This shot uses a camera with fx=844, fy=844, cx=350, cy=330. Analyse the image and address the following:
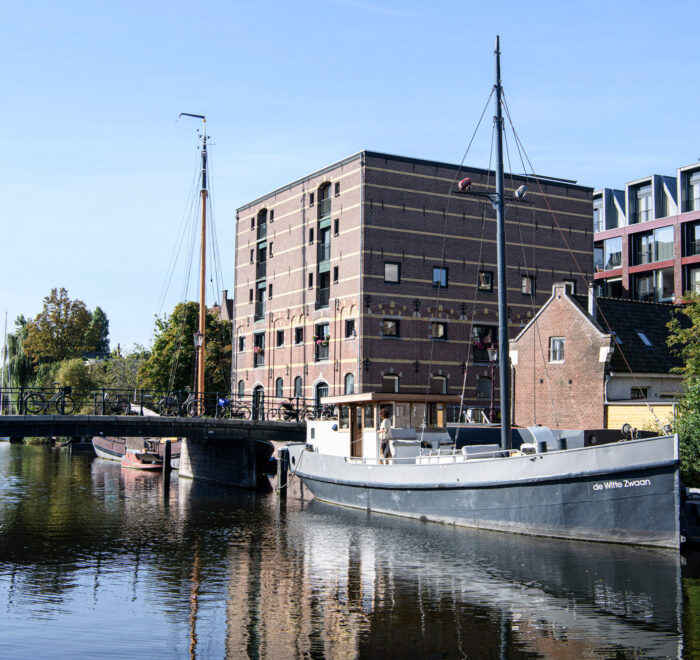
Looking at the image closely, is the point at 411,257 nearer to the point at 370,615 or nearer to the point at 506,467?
the point at 506,467

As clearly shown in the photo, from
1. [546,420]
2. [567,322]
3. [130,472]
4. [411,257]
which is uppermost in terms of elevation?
[411,257]

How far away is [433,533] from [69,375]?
5784cm

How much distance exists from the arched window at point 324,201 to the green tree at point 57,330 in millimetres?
45414

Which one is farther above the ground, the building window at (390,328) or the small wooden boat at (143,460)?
the building window at (390,328)

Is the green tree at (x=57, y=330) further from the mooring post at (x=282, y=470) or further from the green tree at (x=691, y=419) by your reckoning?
the green tree at (x=691, y=419)

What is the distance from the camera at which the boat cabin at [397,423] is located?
90.6 feet

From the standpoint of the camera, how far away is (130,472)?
49594mm

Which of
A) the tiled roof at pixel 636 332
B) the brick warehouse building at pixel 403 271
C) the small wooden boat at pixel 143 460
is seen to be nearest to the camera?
the tiled roof at pixel 636 332

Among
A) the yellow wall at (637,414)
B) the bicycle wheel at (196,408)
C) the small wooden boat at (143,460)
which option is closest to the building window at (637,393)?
the yellow wall at (637,414)

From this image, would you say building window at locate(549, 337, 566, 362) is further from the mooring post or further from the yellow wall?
the mooring post

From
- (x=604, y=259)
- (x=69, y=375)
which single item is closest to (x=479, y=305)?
(x=604, y=259)

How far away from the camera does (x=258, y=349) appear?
167 feet

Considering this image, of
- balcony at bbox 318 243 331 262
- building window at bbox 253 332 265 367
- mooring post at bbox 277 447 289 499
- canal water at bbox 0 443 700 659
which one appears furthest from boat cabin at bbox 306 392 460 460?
building window at bbox 253 332 265 367

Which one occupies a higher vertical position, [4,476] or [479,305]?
[479,305]
